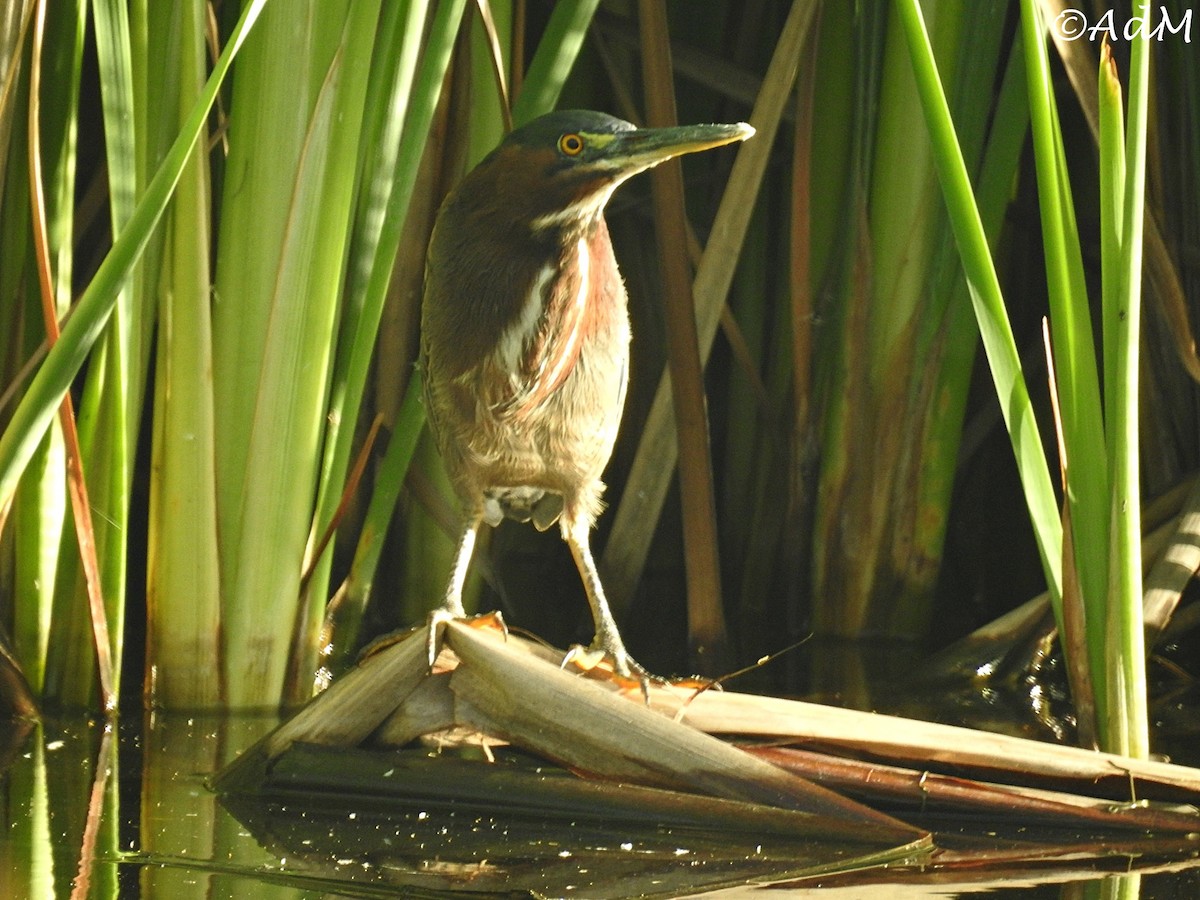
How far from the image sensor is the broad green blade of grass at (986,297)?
2.51m

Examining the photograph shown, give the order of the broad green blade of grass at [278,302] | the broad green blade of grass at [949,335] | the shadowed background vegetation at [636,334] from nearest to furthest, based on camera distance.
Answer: the shadowed background vegetation at [636,334]
the broad green blade of grass at [278,302]
the broad green blade of grass at [949,335]

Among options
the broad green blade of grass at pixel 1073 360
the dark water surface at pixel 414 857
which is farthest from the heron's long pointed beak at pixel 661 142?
the dark water surface at pixel 414 857

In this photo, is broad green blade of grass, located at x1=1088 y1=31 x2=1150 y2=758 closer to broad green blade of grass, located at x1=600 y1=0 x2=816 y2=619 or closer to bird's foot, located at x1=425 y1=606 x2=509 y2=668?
bird's foot, located at x1=425 y1=606 x2=509 y2=668

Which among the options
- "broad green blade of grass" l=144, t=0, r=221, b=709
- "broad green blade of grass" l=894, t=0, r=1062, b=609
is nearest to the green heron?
"broad green blade of grass" l=144, t=0, r=221, b=709

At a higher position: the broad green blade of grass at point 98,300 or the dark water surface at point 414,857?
the broad green blade of grass at point 98,300

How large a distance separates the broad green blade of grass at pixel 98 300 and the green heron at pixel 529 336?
57 centimetres

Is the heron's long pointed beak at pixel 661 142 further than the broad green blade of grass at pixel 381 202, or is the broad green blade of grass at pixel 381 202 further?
the broad green blade of grass at pixel 381 202

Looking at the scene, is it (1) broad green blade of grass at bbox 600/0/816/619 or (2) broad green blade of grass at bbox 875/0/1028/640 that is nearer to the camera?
(2) broad green blade of grass at bbox 875/0/1028/640

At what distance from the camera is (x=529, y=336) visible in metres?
3.01

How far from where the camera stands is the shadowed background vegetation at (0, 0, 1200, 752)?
269 cm

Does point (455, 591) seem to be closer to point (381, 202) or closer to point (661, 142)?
point (381, 202)

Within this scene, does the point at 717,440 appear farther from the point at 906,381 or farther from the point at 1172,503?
the point at 1172,503

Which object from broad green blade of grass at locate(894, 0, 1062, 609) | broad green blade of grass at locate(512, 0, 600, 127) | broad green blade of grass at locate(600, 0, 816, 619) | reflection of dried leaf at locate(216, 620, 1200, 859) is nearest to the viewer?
reflection of dried leaf at locate(216, 620, 1200, 859)

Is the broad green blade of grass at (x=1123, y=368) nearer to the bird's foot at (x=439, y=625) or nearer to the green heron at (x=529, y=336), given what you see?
the green heron at (x=529, y=336)
